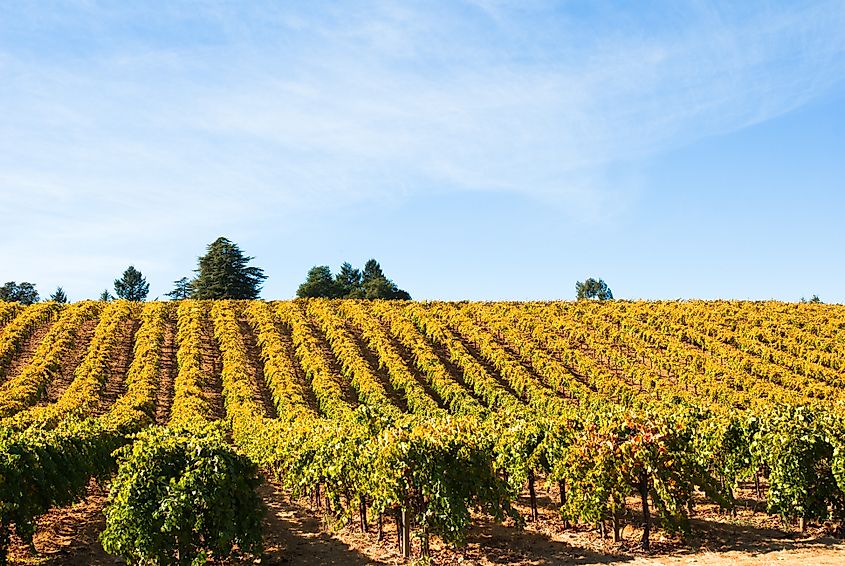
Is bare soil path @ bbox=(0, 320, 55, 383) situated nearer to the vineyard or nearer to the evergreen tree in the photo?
the vineyard

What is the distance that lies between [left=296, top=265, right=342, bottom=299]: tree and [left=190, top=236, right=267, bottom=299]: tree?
24.8 feet

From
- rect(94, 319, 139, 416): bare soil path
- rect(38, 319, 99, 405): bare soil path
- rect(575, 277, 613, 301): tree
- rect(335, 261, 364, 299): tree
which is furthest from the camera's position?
rect(575, 277, 613, 301): tree

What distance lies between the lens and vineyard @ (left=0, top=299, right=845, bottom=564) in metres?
16.8

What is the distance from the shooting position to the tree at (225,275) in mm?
82188

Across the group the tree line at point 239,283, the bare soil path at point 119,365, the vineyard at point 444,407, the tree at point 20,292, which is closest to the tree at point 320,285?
the tree line at point 239,283

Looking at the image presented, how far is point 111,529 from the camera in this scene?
46.7ft

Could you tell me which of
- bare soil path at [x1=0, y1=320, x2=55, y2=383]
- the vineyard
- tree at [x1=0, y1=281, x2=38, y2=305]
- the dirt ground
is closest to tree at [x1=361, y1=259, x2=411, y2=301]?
the vineyard

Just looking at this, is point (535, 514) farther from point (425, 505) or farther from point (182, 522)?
point (182, 522)

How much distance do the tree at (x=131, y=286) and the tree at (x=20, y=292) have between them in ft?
41.5

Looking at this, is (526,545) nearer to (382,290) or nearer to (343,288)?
(382,290)

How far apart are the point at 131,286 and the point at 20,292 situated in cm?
1643

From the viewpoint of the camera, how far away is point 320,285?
3620 inches

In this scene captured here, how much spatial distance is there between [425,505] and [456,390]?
2427cm

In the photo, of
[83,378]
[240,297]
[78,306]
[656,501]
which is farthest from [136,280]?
[656,501]
